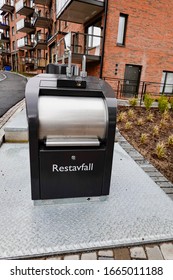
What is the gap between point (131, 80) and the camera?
34.0ft

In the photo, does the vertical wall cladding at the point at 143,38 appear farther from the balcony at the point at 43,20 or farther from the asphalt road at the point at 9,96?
the balcony at the point at 43,20

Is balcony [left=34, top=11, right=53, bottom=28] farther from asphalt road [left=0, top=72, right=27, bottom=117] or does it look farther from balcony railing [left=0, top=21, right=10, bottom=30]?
balcony railing [left=0, top=21, right=10, bottom=30]

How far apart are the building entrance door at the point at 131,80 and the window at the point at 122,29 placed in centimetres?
123

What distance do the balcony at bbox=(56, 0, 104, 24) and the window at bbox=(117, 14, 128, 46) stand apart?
3.80 feet

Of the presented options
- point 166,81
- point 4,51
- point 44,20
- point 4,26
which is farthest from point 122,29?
point 4,26

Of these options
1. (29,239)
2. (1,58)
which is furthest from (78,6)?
(1,58)

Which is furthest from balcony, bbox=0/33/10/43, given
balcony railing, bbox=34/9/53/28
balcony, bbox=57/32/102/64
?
balcony, bbox=57/32/102/64

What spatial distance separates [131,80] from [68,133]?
9566 mm

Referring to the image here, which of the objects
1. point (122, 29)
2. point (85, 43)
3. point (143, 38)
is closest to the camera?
point (122, 29)

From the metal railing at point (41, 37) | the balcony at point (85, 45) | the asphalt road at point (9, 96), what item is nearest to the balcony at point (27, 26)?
the metal railing at point (41, 37)

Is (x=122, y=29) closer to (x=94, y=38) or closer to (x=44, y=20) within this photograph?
(x=94, y=38)

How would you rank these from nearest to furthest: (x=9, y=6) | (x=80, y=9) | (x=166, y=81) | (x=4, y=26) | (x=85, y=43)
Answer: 1. (x=80, y=9)
2. (x=85, y=43)
3. (x=166, y=81)
4. (x=9, y=6)
5. (x=4, y=26)
